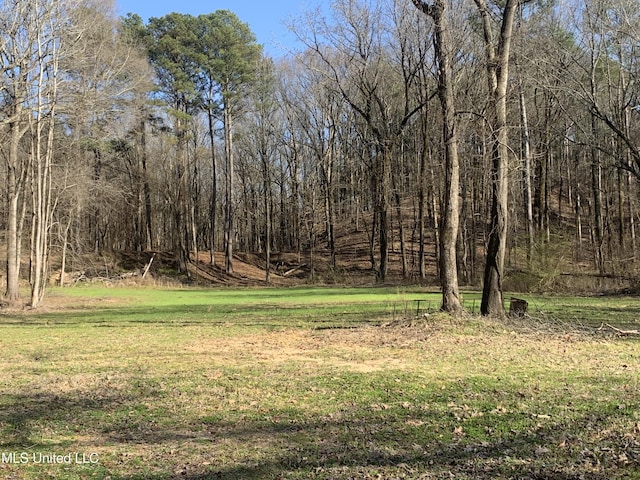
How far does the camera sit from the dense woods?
1828 cm

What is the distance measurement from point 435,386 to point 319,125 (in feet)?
119

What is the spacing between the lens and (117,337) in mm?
12102

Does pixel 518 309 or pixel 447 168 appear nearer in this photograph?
pixel 447 168

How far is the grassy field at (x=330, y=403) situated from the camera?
430 centimetres

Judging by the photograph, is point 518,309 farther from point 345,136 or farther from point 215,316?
point 345,136

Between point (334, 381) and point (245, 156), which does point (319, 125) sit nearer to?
point (245, 156)

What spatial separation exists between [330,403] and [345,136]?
41.6m

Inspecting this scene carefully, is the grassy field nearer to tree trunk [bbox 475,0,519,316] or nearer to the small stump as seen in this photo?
the small stump

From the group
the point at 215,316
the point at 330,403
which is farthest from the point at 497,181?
the point at 215,316

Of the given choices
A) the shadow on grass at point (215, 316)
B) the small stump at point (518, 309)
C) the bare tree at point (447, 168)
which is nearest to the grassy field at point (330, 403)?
the small stump at point (518, 309)

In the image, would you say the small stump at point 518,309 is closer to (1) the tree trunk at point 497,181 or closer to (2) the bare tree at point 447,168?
(1) the tree trunk at point 497,181

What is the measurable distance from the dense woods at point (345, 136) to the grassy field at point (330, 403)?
359 cm

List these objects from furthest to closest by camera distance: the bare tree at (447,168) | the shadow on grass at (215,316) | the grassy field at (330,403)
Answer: the shadow on grass at (215,316)
the bare tree at (447,168)
the grassy field at (330,403)

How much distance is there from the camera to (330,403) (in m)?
6.23
